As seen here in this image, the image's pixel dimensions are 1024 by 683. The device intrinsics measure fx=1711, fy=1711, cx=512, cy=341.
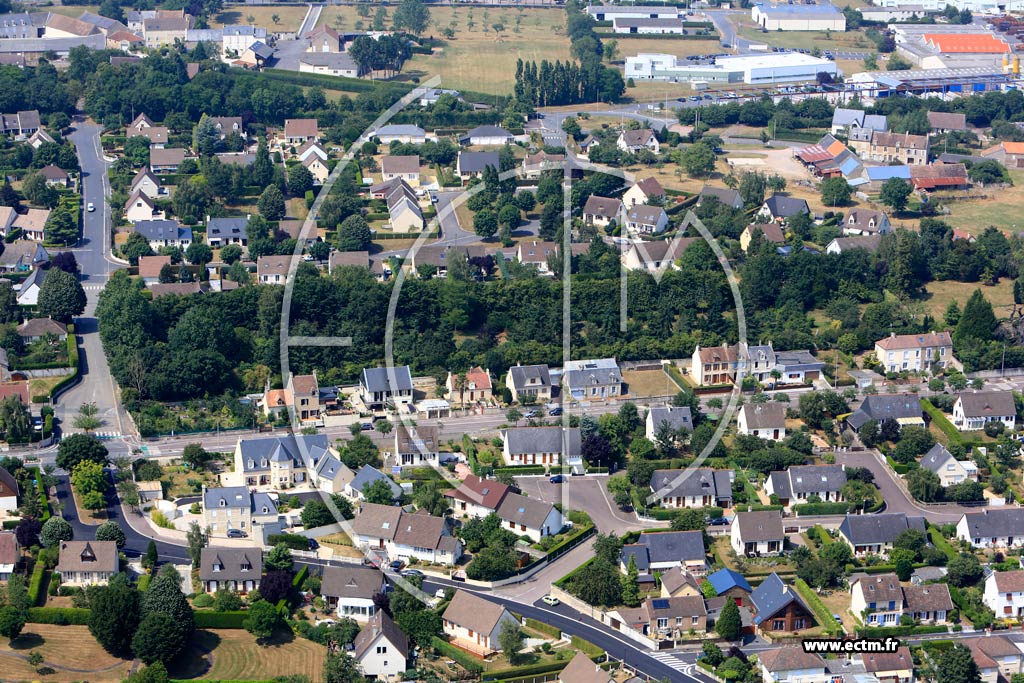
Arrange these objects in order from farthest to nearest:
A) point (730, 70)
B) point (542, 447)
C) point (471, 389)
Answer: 1. point (730, 70)
2. point (471, 389)
3. point (542, 447)

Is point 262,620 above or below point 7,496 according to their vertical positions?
below

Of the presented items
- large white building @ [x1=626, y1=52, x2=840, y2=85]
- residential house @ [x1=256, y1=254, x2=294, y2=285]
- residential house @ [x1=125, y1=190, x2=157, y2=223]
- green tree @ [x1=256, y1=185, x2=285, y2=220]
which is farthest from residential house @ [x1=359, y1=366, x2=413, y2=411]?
large white building @ [x1=626, y1=52, x2=840, y2=85]

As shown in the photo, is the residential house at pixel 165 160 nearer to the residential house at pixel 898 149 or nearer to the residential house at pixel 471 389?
the residential house at pixel 471 389

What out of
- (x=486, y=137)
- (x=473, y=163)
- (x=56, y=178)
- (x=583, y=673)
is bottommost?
(x=583, y=673)

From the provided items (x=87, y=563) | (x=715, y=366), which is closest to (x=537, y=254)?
(x=715, y=366)

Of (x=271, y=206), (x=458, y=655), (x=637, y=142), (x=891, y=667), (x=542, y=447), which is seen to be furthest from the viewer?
(x=637, y=142)

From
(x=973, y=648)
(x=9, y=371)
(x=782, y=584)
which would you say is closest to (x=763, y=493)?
(x=782, y=584)

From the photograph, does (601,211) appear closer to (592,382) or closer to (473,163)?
(473,163)
